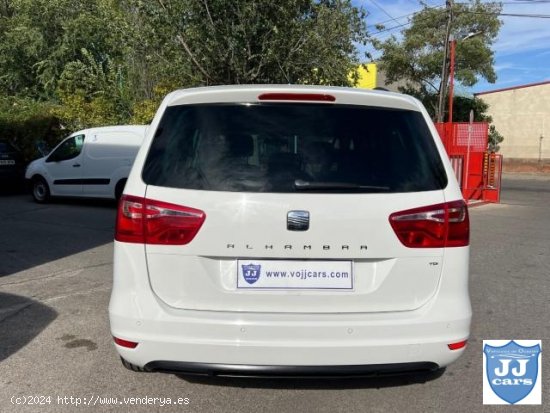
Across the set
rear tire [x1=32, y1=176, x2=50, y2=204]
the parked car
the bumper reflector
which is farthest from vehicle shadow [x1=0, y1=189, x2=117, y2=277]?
the bumper reflector

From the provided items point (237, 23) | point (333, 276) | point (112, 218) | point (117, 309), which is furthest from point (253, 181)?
point (237, 23)

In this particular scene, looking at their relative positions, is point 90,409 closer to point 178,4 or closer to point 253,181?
point 253,181

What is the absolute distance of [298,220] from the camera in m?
2.85

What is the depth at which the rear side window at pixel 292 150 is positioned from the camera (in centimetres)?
296

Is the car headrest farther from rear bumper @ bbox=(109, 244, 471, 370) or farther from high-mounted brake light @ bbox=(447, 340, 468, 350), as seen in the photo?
high-mounted brake light @ bbox=(447, 340, 468, 350)

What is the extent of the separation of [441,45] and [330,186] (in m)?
33.4

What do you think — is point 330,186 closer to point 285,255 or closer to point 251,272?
point 285,255

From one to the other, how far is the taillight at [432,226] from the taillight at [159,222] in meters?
1.03

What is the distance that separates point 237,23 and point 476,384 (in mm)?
10748

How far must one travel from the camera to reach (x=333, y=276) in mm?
2896

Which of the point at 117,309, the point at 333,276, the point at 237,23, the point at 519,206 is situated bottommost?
the point at 519,206

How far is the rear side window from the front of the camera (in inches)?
117

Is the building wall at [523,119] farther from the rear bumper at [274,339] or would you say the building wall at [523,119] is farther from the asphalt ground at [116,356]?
the rear bumper at [274,339]

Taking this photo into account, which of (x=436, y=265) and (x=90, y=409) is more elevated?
(x=436, y=265)
